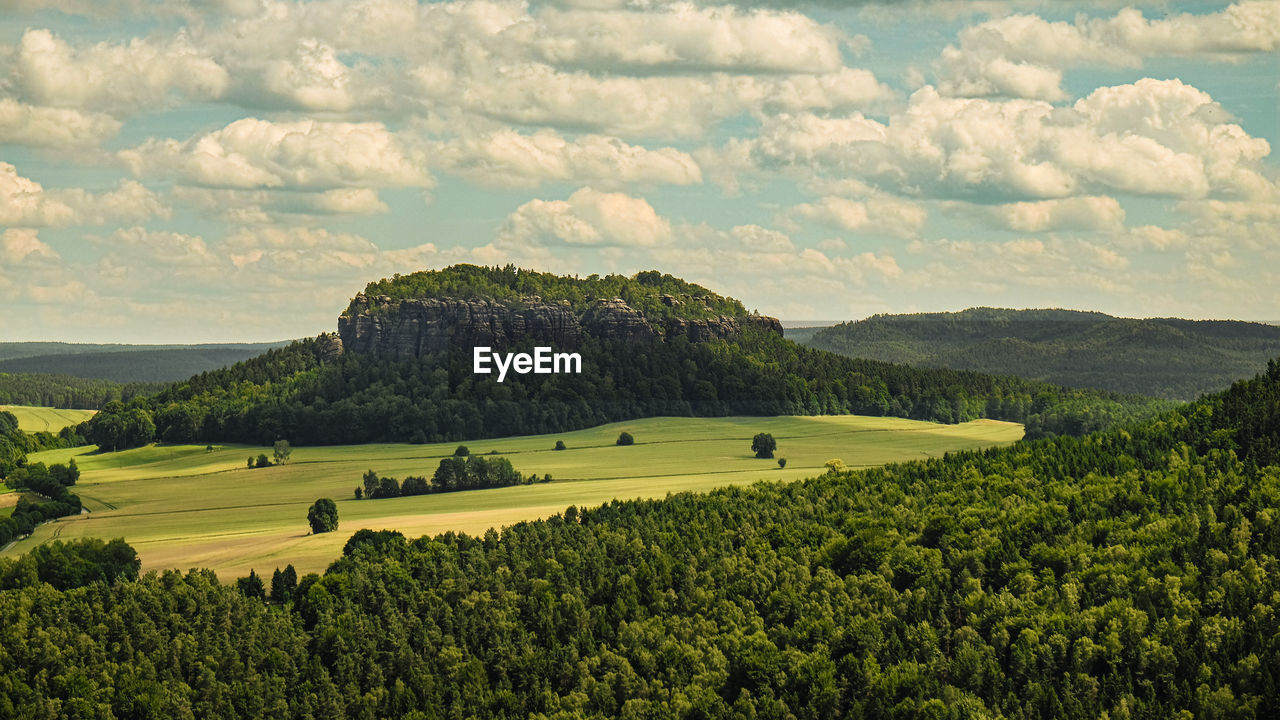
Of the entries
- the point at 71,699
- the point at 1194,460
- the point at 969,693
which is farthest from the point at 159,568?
the point at 1194,460

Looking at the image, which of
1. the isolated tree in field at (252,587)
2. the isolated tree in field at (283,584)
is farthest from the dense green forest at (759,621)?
the isolated tree in field at (252,587)

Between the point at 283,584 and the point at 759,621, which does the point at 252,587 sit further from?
the point at 759,621

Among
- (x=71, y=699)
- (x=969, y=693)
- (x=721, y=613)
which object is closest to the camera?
(x=969, y=693)

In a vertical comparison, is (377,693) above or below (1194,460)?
below

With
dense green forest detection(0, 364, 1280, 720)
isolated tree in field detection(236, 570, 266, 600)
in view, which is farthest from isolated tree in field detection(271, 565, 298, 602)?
dense green forest detection(0, 364, 1280, 720)

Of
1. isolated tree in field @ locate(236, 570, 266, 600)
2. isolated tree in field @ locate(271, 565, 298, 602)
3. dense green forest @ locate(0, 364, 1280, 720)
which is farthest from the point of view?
isolated tree in field @ locate(271, 565, 298, 602)

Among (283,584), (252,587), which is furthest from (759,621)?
(252,587)

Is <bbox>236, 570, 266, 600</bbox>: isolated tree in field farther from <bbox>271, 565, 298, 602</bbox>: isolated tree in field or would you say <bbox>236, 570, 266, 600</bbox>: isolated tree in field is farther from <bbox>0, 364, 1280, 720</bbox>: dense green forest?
<bbox>0, 364, 1280, 720</bbox>: dense green forest

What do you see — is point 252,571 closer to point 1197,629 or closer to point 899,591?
point 899,591

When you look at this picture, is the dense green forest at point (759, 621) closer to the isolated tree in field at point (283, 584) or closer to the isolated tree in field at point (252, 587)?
the isolated tree in field at point (283, 584)
